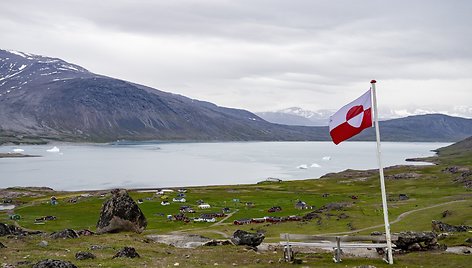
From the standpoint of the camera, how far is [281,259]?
25.9 metres

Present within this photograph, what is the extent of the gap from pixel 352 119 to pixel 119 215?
2659 cm

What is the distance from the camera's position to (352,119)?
23531 mm

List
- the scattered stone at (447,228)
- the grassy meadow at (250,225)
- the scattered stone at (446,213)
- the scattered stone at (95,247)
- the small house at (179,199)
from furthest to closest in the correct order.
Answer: the small house at (179,199) → the scattered stone at (446,213) → the scattered stone at (447,228) → the scattered stone at (95,247) → the grassy meadow at (250,225)

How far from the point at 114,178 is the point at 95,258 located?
→ 570 ft

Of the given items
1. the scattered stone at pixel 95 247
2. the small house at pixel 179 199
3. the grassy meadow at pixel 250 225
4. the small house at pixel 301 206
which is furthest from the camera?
the small house at pixel 179 199

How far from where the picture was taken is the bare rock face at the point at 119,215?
42.1 metres

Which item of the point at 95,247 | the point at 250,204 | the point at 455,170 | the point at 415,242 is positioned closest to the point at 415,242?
the point at 415,242

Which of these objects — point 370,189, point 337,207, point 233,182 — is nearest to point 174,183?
point 233,182

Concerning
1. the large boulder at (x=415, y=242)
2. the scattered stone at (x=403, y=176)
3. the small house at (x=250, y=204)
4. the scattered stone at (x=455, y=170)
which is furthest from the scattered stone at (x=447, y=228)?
the scattered stone at (x=455, y=170)

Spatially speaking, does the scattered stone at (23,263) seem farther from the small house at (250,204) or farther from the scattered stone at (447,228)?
the small house at (250,204)

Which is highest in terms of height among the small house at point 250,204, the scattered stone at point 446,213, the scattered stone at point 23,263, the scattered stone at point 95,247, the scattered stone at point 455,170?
the scattered stone at point 23,263

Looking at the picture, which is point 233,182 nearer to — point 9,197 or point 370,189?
point 370,189

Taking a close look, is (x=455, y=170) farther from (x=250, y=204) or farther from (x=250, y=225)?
(x=250, y=225)

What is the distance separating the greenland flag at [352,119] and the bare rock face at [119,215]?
2452cm
